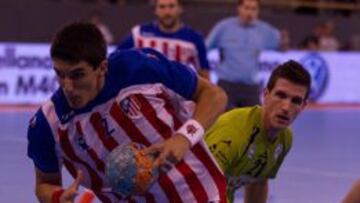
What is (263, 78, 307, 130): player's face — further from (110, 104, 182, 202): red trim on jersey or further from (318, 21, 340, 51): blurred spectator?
(318, 21, 340, 51): blurred spectator

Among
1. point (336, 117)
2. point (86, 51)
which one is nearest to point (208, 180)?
point (86, 51)

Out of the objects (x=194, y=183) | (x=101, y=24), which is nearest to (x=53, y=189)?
(x=194, y=183)

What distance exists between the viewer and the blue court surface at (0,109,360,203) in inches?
365

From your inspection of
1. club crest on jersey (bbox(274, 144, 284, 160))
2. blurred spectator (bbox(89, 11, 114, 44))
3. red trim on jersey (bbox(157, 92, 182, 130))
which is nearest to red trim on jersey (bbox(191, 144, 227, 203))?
red trim on jersey (bbox(157, 92, 182, 130))

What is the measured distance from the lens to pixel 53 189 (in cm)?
436

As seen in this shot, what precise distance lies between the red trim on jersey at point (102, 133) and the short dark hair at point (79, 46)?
1.14 ft

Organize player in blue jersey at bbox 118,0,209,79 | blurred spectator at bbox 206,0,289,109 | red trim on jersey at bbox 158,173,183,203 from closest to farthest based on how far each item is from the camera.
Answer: red trim on jersey at bbox 158,173,183,203 → player in blue jersey at bbox 118,0,209,79 → blurred spectator at bbox 206,0,289,109

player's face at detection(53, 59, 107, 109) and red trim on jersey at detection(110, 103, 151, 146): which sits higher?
player's face at detection(53, 59, 107, 109)

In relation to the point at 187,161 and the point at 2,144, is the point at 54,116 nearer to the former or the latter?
the point at 187,161

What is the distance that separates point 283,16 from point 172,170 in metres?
20.2

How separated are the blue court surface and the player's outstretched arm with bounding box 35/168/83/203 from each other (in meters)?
4.16

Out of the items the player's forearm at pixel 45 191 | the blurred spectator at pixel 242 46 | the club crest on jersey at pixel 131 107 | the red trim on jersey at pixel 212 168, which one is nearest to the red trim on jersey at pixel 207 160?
the red trim on jersey at pixel 212 168

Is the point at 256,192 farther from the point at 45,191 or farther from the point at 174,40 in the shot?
the point at 174,40

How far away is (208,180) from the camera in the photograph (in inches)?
181
